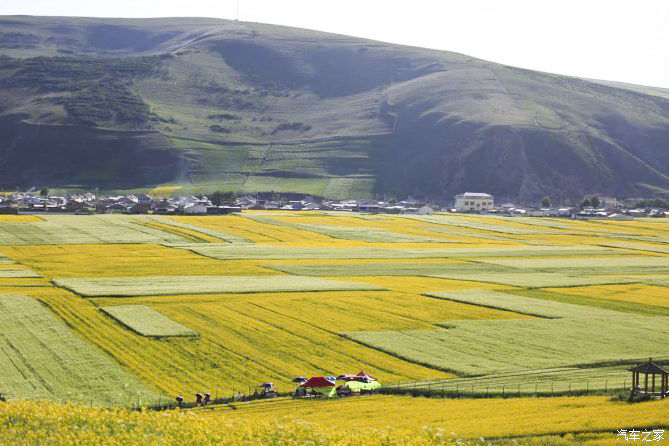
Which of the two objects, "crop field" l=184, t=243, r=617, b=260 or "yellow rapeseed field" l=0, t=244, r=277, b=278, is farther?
"crop field" l=184, t=243, r=617, b=260

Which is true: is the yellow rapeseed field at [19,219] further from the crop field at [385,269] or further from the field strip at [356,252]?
the crop field at [385,269]

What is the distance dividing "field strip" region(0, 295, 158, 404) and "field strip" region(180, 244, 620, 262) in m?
37.6

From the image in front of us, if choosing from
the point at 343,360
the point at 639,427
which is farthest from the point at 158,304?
the point at 639,427

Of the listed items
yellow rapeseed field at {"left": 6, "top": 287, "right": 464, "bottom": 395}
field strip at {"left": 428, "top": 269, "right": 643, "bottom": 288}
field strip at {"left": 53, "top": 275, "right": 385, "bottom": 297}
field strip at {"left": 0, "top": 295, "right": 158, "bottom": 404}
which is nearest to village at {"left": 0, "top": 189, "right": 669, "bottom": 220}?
field strip at {"left": 53, "top": 275, "right": 385, "bottom": 297}

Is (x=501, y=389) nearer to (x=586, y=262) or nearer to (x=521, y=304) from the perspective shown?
(x=521, y=304)

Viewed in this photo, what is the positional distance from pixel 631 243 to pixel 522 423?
274 ft

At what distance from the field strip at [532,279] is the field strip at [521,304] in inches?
246

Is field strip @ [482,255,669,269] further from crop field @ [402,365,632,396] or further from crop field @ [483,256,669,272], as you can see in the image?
crop field @ [402,365,632,396]

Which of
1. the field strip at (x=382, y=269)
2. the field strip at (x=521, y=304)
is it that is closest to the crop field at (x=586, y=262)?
the field strip at (x=382, y=269)

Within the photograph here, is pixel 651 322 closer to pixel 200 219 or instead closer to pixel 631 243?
pixel 631 243

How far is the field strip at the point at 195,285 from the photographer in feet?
189

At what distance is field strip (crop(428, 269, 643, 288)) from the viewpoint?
6762 cm

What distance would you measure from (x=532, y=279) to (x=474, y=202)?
→ 108693 mm

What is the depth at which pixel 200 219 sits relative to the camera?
12244 centimetres
